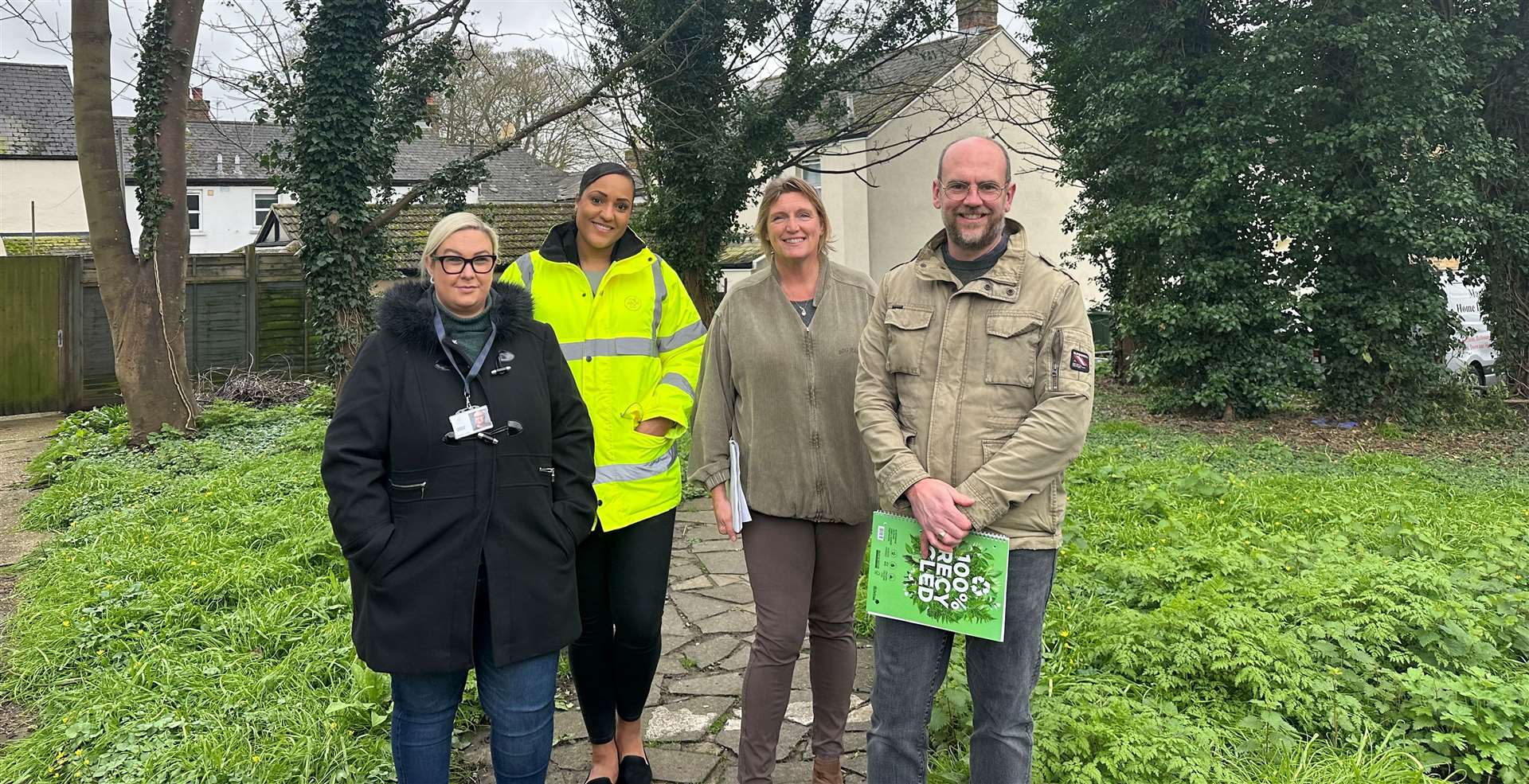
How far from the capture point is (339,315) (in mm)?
11016

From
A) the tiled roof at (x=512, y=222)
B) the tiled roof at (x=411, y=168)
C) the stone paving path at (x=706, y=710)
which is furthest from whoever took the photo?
the tiled roof at (x=411, y=168)

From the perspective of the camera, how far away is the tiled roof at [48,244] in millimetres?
22798

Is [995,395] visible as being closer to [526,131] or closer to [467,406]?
[467,406]

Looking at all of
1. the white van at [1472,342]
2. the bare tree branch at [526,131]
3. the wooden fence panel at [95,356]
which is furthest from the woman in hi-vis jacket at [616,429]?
the wooden fence panel at [95,356]

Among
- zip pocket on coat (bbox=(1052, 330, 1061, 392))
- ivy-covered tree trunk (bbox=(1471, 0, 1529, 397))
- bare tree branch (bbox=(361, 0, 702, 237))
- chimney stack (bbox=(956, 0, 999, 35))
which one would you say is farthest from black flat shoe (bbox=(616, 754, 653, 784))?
chimney stack (bbox=(956, 0, 999, 35))

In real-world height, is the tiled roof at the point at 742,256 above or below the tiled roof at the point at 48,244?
above

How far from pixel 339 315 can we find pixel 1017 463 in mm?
9981

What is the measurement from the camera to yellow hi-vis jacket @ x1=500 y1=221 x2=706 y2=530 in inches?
130

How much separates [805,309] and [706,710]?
6.00 feet

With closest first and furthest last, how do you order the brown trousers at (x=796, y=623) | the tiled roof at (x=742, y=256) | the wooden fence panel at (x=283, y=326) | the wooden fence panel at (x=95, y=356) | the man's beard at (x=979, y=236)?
1. the man's beard at (x=979, y=236)
2. the brown trousers at (x=796, y=623)
3. the wooden fence panel at (x=95, y=356)
4. the wooden fence panel at (x=283, y=326)
5. the tiled roof at (x=742, y=256)

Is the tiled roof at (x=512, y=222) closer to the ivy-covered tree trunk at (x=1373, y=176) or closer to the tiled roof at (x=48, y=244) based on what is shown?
the tiled roof at (x=48, y=244)

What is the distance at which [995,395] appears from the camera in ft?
8.87

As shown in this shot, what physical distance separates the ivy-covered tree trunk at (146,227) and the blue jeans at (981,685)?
1082 centimetres

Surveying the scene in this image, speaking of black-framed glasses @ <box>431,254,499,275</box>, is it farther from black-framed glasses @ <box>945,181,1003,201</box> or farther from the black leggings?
black-framed glasses @ <box>945,181,1003,201</box>
